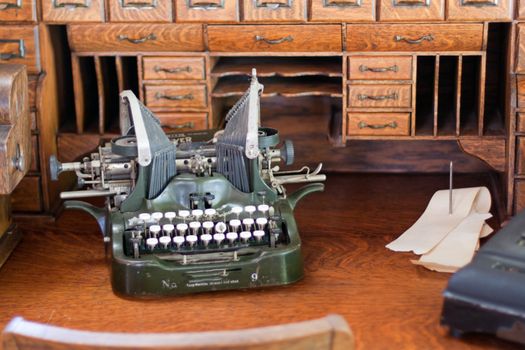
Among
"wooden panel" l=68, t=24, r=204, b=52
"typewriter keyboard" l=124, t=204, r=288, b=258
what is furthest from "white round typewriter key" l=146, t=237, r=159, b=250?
"wooden panel" l=68, t=24, r=204, b=52

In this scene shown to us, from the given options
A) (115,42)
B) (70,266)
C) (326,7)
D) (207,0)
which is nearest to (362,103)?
(326,7)

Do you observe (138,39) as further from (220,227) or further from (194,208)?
(220,227)

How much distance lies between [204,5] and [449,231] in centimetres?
Answer: 125

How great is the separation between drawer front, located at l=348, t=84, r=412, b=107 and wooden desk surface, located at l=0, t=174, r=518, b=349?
1.44 ft

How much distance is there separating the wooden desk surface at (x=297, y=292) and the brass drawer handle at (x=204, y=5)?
872 mm

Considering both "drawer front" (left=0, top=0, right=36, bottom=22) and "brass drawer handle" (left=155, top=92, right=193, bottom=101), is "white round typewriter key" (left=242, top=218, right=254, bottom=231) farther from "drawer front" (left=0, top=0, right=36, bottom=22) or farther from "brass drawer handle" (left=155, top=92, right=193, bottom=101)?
"drawer front" (left=0, top=0, right=36, bottom=22)

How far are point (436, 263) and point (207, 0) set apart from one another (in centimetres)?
132

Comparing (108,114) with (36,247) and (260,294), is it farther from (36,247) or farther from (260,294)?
(260,294)

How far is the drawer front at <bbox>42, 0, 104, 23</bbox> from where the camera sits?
12.8ft

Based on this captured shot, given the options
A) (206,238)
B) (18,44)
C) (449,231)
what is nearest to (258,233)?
(206,238)

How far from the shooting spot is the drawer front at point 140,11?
3906 millimetres

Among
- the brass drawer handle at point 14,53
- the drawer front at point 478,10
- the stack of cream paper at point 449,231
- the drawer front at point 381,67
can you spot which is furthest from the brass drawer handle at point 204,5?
A: the stack of cream paper at point 449,231

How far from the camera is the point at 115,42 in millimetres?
3975

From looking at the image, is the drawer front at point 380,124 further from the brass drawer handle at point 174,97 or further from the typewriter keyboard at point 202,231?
the typewriter keyboard at point 202,231
